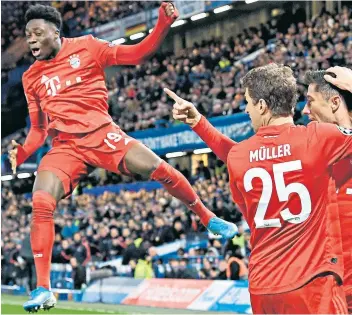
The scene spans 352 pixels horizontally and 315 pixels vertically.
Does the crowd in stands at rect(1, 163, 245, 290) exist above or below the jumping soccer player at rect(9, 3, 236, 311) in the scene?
below

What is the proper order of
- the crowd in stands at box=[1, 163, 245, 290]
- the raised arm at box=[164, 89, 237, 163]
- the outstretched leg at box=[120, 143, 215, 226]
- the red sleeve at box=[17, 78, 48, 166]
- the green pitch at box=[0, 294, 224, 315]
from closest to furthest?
the raised arm at box=[164, 89, 237, 163] → the outstretched leg at box=[120, 143, 215, 226] → the red sleeve at box=[17, 78, 48, 166] → the green pitch at box=[0, 294, 224, 315] → the crowd in stands at box=[1, 163, 245, 290]

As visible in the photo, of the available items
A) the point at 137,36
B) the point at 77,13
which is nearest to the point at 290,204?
the point at 137,36

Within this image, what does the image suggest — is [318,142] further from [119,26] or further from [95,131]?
[119,26]

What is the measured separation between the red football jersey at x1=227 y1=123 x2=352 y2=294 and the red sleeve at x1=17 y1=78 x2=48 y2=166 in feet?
7.76

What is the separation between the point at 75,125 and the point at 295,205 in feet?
7.43

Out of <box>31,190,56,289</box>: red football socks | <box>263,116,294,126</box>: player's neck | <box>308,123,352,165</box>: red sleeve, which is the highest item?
<box>263,116,294,126</box>: player's neck

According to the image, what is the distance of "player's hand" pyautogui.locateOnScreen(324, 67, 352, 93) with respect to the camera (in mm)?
3877

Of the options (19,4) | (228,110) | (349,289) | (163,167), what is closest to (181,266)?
(228,110)

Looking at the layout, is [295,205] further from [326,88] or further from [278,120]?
[326,88]

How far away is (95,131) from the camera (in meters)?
5.41

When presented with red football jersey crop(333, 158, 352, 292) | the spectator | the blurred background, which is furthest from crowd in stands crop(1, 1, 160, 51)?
red football jersey crop(333, 158, 352, 292)

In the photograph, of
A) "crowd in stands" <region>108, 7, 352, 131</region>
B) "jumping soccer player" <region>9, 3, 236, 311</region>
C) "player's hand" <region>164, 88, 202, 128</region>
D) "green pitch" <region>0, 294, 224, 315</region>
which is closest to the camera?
"player's hand" <region>164, 88, 202, 128</region>

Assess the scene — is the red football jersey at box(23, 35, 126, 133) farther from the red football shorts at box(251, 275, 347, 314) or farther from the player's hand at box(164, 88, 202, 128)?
the red football shorts at box(251, 275, 347, 314)

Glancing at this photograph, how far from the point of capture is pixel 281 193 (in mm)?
3643
